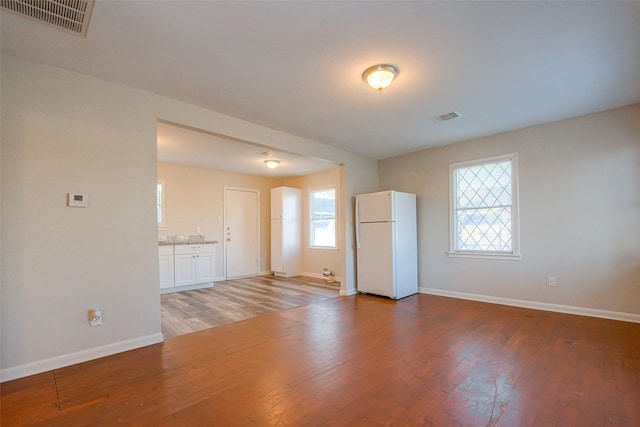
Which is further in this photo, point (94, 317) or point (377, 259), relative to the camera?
point (377, 259)

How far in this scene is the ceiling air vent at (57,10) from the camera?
5.71 feet

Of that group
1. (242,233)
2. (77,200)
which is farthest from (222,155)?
(77,200)

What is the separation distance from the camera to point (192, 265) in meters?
5.38

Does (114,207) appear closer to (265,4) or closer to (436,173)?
(265,4)

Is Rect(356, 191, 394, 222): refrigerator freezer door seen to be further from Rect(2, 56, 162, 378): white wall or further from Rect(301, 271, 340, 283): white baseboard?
Rect(2, 56, 162, 378): white wall

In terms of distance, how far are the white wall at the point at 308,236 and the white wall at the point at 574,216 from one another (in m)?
2.52

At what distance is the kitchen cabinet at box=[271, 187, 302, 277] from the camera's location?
266 inches

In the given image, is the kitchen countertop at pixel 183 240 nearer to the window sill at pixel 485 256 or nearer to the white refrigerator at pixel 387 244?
the white refrigerator at pixel 387 244

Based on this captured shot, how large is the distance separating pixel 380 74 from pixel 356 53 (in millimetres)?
316

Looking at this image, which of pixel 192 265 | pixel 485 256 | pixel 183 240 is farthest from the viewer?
pixel 183 240

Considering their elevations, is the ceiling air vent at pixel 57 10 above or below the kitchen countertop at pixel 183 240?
above

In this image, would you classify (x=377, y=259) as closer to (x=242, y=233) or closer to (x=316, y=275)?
(x=316, y=275)

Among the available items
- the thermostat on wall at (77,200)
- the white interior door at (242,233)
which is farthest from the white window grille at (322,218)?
the thermostat on wall at (77,200)

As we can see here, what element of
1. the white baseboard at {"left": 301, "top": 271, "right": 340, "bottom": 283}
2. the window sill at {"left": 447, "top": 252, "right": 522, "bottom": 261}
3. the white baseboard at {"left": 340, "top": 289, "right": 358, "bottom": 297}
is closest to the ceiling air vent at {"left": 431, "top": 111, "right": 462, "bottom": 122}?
the window sill at {"left": 447, "top": 252, "right": 522, "bottom": 261}
